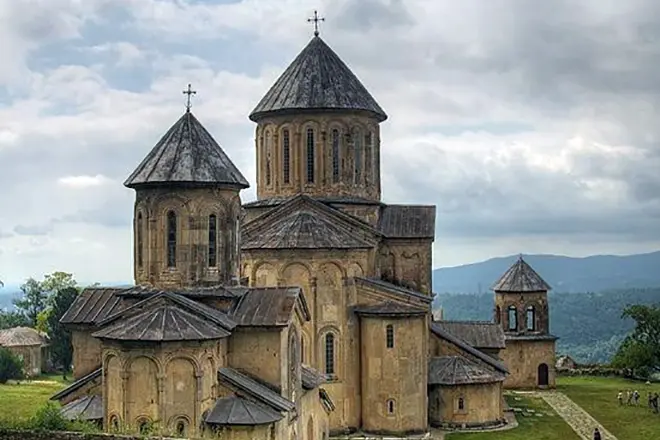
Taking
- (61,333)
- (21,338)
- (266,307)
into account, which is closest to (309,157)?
(266,307)

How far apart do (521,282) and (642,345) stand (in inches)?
307

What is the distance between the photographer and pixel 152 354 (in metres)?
18.8

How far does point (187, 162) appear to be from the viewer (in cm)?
2155

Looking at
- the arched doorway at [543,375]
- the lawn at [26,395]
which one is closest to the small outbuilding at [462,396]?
the arched doorway at [543,375]

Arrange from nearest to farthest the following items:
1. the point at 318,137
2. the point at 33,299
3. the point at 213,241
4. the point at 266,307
Result: the point at 266,307 → the point at 213,241 → the point at 318,137 → the point at 33,299

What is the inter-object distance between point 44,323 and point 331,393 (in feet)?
114

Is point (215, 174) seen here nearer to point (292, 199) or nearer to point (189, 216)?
point (189, 216)

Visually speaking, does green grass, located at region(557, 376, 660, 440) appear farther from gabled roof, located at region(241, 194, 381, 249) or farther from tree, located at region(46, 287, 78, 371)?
tree, located at region(46, 287, 78, 371)

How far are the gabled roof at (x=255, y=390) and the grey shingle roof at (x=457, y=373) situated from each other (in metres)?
9.34

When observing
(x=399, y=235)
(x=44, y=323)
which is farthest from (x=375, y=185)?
(x=44, y=323)

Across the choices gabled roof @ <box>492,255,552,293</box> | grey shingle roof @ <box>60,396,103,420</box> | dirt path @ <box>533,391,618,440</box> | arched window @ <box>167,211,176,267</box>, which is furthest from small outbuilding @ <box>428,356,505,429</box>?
gabled roof @ <box>492,255,552,293</box>

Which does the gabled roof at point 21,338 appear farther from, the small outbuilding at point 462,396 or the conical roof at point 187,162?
the conical roof at point 187,162

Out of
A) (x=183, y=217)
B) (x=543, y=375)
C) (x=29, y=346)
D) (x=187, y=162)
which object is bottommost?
(x=543, y=375)

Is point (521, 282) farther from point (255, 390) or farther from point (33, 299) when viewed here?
point (33, 299)
